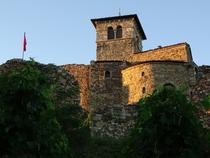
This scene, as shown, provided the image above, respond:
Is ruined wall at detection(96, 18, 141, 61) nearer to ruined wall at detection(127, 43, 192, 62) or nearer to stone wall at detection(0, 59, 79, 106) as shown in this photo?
ruined wall at detection(127, 43, 192, 62)

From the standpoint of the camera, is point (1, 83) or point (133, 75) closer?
point (1, 83)

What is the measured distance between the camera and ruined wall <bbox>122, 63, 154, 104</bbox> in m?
35.5

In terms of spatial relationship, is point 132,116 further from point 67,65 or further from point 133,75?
point 67,65

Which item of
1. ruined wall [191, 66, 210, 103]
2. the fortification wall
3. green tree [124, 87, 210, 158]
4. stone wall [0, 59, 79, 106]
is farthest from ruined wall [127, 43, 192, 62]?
green tree [124, 87, 210, 158]

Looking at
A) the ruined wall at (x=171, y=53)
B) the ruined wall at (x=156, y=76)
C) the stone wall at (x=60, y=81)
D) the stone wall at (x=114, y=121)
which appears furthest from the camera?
the ruined wall at (x=171, y=53)

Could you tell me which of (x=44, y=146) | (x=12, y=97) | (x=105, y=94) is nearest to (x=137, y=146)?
(x=44, y=146)

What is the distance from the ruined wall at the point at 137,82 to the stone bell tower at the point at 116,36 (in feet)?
59.8

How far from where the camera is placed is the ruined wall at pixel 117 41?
2195 inches

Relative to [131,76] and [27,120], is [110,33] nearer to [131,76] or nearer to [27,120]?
[131,76]

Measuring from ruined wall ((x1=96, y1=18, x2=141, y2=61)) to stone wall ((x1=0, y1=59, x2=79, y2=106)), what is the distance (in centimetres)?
3703

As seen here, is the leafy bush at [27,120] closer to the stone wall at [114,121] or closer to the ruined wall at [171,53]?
the stone wall at [114,121]

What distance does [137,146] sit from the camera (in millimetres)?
12258

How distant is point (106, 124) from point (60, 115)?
241 inches

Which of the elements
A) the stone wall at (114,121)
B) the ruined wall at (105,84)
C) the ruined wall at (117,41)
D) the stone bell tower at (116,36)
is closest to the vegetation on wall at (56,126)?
the stone wall at (114,121)
